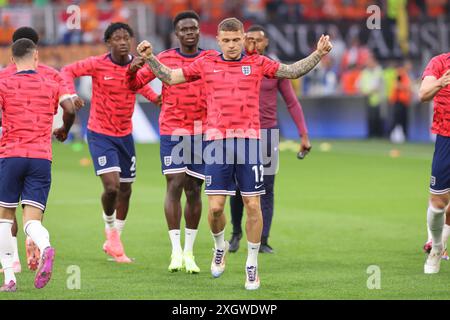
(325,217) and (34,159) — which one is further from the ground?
(34,159)

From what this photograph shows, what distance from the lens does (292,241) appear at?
1375 centimetres

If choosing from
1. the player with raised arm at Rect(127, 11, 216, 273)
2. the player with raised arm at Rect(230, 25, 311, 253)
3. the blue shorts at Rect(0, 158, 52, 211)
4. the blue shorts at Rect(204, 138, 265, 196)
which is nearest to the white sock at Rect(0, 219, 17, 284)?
the blue shorts at Rect(0, 158, 52, 211)

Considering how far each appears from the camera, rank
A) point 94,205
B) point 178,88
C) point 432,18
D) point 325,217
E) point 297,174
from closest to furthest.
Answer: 1. point 178,88
2. point 325,217
3. point 94,205
4. point 297,174
5. point 432,18

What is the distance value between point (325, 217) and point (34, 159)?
684 centimetres

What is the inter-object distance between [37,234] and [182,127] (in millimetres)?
2382

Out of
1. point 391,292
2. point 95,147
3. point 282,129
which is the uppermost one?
point 95,147

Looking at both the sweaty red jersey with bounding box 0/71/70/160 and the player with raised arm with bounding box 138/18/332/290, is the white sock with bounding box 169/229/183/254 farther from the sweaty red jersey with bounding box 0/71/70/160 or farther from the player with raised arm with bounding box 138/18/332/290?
the sweaty red jersey with bounding box 0/71/70/160

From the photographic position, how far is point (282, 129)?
33.1 metres

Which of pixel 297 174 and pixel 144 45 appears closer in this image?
pixel 144 45

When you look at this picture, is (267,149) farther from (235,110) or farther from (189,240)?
(235,110)

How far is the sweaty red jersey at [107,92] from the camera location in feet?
40.5

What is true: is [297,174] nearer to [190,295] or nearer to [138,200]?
[138,200]

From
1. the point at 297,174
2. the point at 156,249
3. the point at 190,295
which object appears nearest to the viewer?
the point at 190,295

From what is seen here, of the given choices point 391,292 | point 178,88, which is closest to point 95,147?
point 178,88
